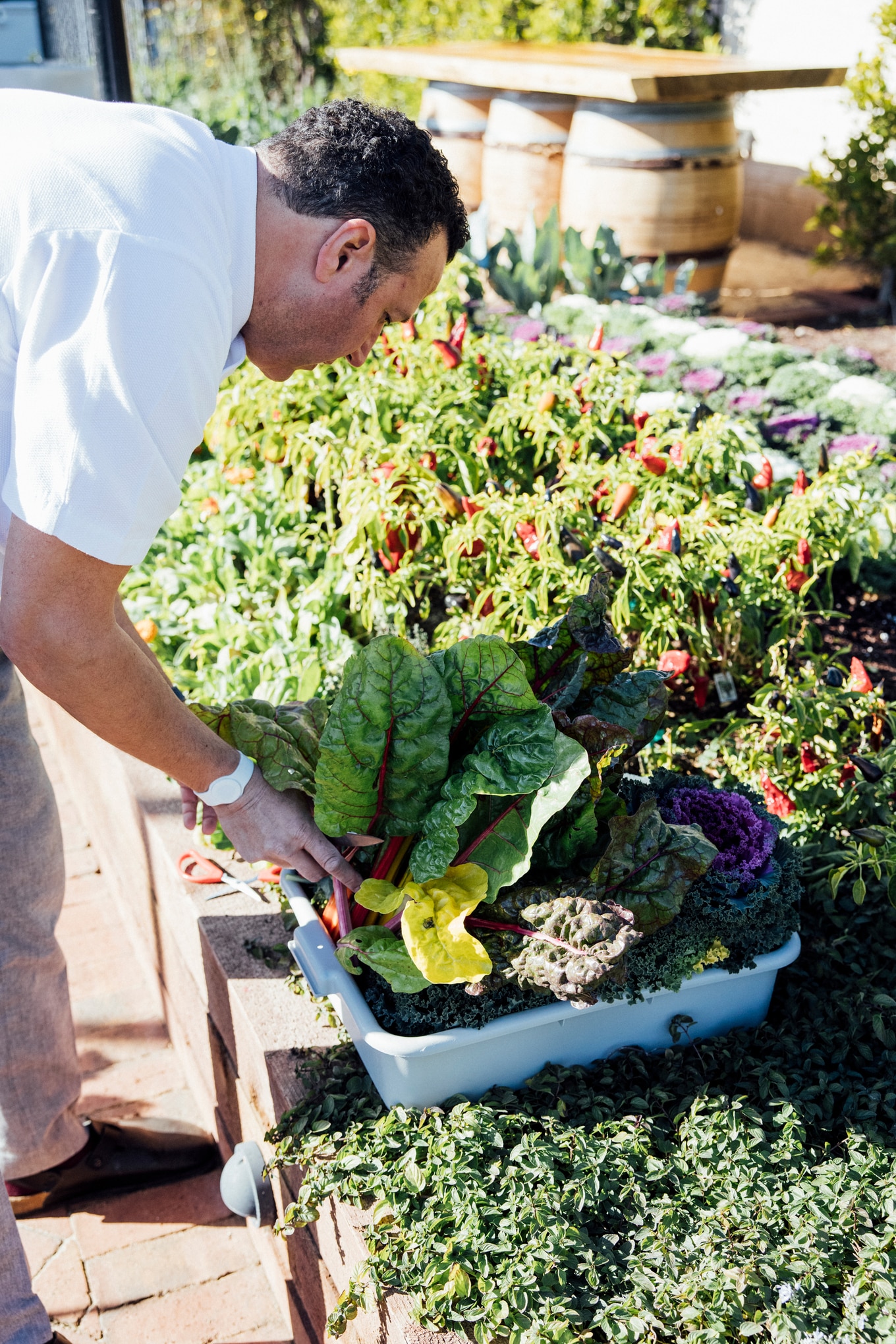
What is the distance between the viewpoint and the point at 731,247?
19.3 ft

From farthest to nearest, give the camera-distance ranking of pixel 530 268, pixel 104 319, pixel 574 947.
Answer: pixel 530 268, pixel 574 947, pixel 104 319

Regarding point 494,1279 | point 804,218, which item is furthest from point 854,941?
point 804,218

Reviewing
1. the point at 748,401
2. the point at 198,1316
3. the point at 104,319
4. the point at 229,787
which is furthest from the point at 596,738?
the point at 748,401

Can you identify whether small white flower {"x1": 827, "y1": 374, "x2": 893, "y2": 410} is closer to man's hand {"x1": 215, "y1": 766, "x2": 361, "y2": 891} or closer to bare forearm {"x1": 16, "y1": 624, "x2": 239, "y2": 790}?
man's hand {"x1": 215, "y1": 766, "x2": 361, "y2": 891}

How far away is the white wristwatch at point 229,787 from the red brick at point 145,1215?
3.32 ft

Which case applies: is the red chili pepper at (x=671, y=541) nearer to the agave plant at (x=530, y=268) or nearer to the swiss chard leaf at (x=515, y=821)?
the swiss chard leaf at (x=515, y=821)

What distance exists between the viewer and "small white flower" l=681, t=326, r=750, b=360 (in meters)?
4.01

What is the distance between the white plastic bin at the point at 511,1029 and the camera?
1.50 meters

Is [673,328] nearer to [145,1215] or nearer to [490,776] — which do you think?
[490,776]

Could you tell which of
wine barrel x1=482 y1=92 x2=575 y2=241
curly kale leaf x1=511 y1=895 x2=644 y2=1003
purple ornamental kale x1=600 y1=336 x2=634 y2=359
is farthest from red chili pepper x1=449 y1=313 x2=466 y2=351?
wine barrel x1=482 y1=92 x2=575 y2=241

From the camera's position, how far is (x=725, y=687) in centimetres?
228

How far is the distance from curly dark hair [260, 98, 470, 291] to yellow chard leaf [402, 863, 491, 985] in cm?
82

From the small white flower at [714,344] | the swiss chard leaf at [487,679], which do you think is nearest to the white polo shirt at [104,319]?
the swiss chard leaf at [487,679]

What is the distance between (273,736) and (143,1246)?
1.06 metres
